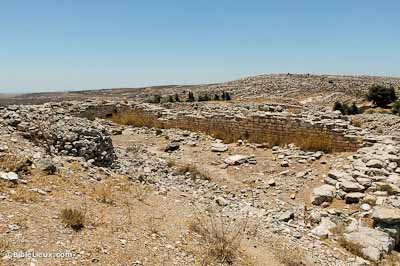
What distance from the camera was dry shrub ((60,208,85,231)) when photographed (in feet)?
14.5

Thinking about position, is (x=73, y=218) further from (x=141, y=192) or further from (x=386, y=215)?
(x=386, y=215)

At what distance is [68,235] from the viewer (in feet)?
13.8

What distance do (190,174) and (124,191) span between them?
8.73 ft

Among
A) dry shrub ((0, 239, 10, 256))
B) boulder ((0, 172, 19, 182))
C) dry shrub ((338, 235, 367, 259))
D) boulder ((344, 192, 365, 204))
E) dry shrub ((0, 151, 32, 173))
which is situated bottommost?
dry shrub ((338, 235, 367, 259))

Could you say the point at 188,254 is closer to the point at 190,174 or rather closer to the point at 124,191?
the point at 124,191

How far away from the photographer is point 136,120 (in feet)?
52.7

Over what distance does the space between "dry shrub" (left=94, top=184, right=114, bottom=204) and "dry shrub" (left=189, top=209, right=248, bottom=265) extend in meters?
1.31

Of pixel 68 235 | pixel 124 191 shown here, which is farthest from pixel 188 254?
pixel 124 191

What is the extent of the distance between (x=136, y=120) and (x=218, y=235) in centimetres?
1173

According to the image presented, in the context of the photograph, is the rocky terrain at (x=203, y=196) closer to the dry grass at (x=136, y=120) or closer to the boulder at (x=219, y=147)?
the boulder at (x=219, y=147)

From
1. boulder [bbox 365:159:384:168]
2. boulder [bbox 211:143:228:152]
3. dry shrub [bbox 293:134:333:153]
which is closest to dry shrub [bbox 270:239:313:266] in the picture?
boulder [bbox 365:159:384:168]

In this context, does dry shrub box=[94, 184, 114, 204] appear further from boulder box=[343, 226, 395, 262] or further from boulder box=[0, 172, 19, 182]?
boulder box=[343, 226, 395, 262]

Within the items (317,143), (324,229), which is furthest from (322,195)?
(317,143)

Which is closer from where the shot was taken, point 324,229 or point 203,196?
point 324,229
